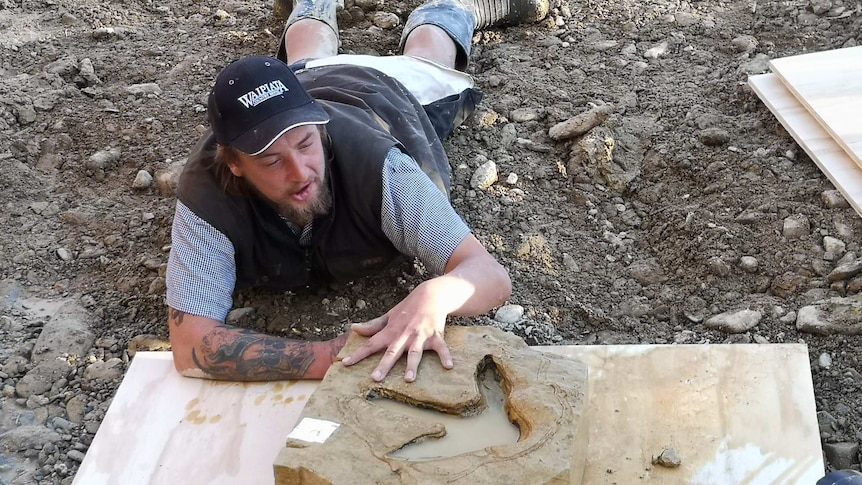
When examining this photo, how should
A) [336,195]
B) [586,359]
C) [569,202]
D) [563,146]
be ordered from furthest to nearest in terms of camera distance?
[563,146], [569,202], [336,195], [586,359]

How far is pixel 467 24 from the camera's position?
4.29 metres

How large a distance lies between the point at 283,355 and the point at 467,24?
2.44 m

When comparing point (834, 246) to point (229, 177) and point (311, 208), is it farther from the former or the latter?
point (229, 177)

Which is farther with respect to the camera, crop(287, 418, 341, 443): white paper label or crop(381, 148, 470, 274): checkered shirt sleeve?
crop(381, 148, 470, 274): checkered shirt sleeve

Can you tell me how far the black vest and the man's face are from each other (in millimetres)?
84

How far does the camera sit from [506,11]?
4.57 meters

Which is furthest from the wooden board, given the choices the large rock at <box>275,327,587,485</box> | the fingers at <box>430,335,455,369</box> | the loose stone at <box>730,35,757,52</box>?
the loose stone at <box>730,35,757,52</box>

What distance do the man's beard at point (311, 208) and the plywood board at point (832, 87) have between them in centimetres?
199

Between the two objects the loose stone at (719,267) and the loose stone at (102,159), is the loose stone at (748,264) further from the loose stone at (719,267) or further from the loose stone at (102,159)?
the loose stone at (102,159)

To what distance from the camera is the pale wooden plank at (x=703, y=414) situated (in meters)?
2.04

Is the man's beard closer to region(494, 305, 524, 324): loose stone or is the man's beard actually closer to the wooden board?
the wooden board

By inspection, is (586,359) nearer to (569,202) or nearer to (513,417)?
(513,417)

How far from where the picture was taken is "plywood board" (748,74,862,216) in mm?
3070

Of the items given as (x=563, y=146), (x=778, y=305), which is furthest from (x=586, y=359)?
(x=563, y=146)
